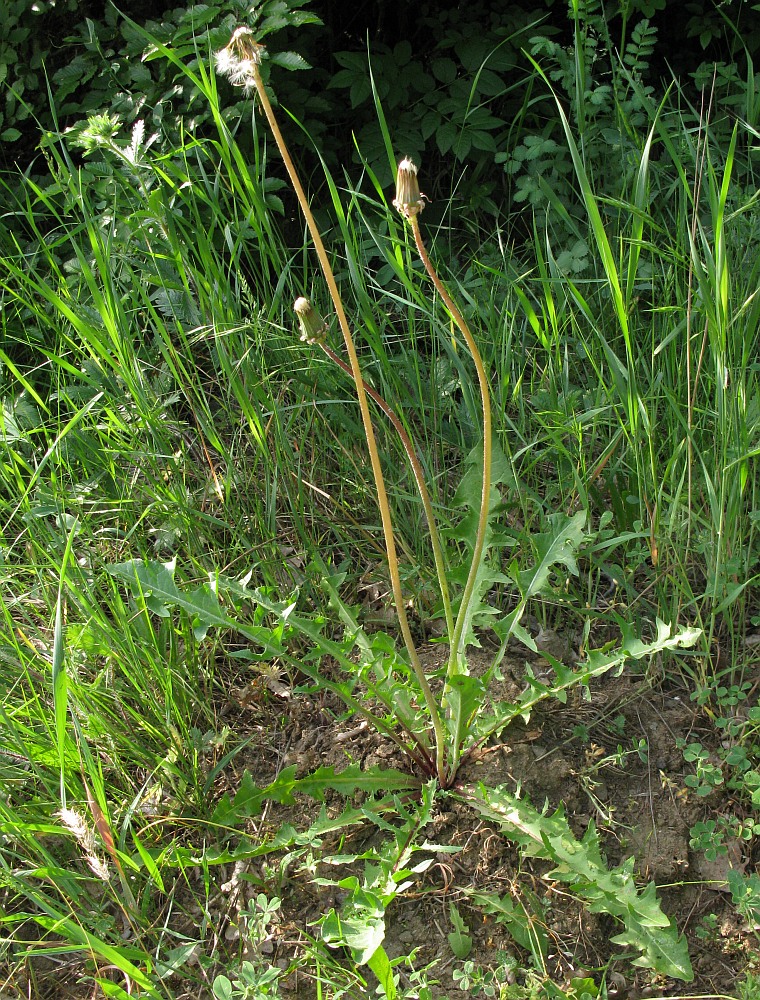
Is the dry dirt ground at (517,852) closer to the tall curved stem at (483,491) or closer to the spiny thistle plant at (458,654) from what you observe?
the spiny thistle plant at (458,654)

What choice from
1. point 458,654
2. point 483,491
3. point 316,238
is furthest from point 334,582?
point 316,238

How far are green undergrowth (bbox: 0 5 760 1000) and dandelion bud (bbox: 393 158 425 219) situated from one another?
2.39 ft

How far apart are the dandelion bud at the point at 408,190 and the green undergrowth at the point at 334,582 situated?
729 millimetres

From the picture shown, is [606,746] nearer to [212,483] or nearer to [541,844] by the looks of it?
[541,844]

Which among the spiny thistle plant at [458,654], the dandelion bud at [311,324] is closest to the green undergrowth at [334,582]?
the spiny thistle plant at [458,654]

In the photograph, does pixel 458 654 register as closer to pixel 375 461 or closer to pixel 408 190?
pixel 375 461

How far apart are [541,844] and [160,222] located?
159 cm

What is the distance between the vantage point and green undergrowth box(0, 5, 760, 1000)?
5.23 ft

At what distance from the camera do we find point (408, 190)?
118cm

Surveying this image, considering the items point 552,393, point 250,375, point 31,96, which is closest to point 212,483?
point 250,375

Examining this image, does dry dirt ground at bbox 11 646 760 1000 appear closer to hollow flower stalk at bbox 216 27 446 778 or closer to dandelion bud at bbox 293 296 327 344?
hollow flower stalk at bbox 216 27 446 778

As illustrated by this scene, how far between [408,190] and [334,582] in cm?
92

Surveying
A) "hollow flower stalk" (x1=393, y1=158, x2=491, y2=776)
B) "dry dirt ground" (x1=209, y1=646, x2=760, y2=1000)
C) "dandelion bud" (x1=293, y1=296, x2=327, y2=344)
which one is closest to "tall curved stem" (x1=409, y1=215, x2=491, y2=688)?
"hollow flower stalk" (x1=393, y1=158, x2=491, y2=776)

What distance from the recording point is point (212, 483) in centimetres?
227
